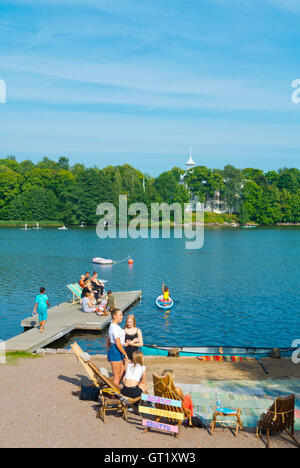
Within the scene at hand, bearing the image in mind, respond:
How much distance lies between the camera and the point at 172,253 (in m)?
68.4

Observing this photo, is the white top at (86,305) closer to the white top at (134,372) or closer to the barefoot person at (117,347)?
the barefoot person at (117,347)

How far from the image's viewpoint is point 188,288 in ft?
124

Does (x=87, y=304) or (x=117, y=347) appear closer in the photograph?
(x=117, y=347)

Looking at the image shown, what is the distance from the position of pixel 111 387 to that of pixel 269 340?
45.7ft

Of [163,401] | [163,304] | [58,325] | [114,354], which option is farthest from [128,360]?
[163,304]

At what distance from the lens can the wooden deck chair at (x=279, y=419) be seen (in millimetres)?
9203

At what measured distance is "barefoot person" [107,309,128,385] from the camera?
36.6ft

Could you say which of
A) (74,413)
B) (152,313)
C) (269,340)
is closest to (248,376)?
(74,413)

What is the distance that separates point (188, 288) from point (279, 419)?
28569 mm

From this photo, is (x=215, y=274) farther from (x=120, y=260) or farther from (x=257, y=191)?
(x=257, y=191)

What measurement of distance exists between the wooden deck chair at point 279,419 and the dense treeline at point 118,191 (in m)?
126

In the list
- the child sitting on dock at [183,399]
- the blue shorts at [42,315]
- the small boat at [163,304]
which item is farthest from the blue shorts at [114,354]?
the small boat at [163,304]

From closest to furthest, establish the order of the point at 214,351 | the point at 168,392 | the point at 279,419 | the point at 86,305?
the point at 279,419 < the point at 168,392 < the point at 214,351 < the point at 86,305

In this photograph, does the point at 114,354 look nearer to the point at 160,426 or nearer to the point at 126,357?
the point at 126,357
